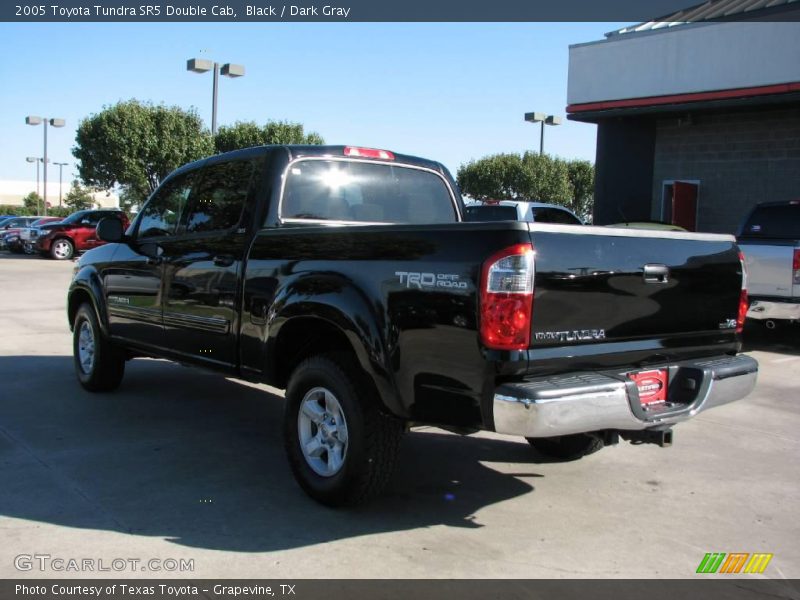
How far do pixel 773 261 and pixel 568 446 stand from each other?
18.6 feet

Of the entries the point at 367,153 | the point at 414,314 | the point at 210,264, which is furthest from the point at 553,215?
the point at 414,314

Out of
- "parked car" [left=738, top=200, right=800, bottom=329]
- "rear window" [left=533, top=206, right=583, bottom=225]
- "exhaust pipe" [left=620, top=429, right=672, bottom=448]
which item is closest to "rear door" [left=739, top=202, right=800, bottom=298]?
"parked car" [left=738, top=200, right=800, bottom=329]

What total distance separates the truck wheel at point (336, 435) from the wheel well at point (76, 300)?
10.9 ft

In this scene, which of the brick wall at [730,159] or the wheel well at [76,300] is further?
the brick wall at [730,159]

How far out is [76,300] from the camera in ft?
24.0

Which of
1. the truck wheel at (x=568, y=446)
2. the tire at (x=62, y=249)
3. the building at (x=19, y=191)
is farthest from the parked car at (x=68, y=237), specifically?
the building at (x=19, y=191)

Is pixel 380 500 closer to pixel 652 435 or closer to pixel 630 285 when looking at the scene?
pixel 652 435

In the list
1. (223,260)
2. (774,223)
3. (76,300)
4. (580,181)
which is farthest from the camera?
(580,181)

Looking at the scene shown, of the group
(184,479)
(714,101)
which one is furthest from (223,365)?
(714,101)

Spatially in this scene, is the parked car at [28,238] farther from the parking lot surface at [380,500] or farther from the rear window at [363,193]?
the rear window at [363,193]

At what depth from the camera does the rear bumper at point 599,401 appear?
343 cm

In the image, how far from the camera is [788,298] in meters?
9.48

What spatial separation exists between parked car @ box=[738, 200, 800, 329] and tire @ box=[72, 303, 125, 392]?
735cm

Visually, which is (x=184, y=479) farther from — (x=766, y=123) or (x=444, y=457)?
(x=766, y=123)
